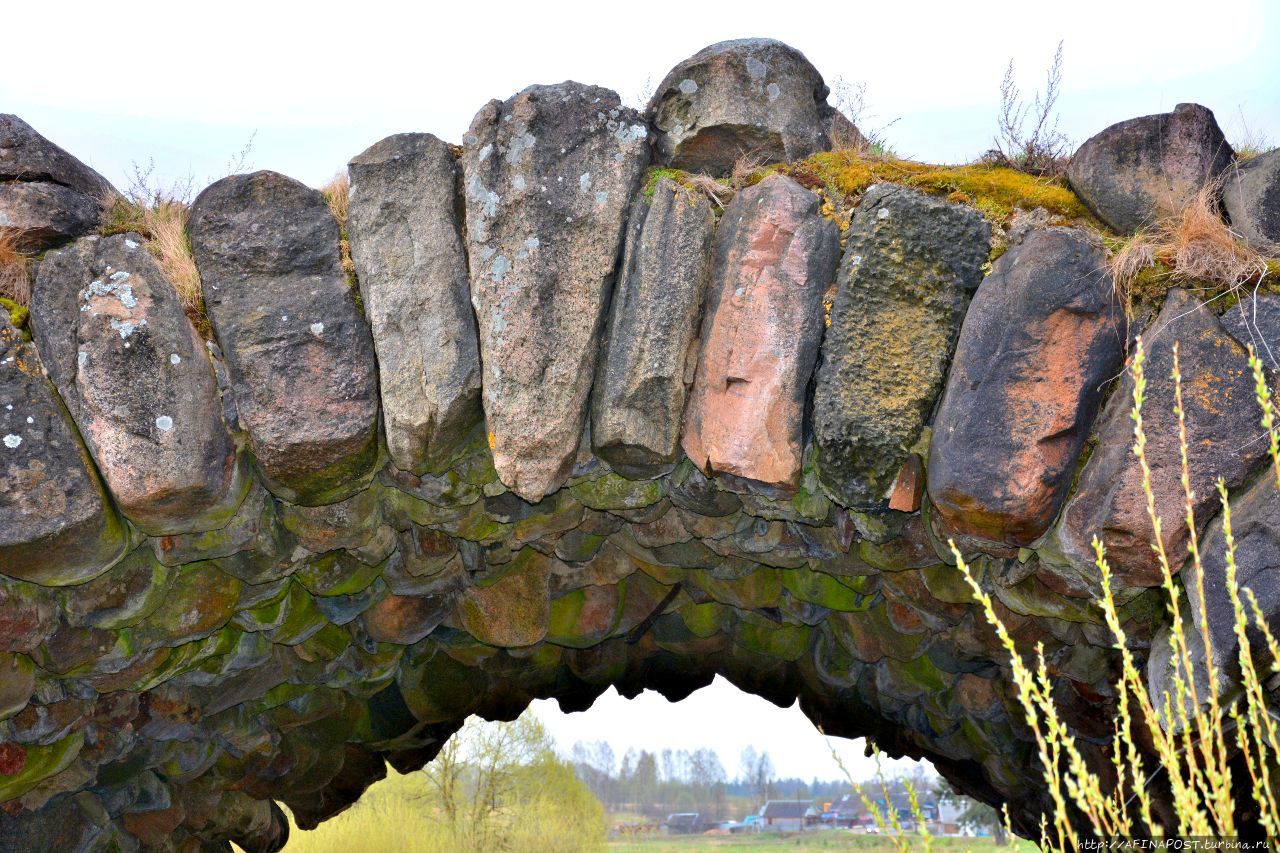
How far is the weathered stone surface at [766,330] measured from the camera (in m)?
2.34

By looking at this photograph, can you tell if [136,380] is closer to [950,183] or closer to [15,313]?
[15,313]

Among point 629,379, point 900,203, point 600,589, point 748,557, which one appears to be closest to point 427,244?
point 629,379

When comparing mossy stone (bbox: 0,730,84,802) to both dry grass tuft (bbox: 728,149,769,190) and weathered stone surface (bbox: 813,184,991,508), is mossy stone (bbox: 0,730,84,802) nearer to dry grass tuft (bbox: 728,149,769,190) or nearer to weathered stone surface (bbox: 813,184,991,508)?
weathered stone surface (bbox: 813,184,991,508)

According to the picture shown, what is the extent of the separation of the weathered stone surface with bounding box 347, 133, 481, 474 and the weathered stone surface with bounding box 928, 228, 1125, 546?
100cm

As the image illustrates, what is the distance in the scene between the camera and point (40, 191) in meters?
2.41

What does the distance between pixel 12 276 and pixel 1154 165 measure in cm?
237

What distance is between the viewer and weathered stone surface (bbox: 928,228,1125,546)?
221cm

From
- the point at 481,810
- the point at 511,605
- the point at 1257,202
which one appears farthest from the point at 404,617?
the point at 481,810

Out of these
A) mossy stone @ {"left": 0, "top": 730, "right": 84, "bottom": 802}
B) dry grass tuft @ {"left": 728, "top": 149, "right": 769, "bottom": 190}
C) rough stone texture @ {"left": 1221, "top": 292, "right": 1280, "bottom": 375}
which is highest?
dry grass tuft @ {"left": 728, "top": 149, "right": 769, "bottom": 190}

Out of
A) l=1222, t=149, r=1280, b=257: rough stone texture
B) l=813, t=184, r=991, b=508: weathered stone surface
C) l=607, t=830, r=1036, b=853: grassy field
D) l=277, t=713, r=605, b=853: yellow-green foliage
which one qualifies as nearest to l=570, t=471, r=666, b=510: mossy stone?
l=813, t=184, r=991, b=508: weathered stone surface

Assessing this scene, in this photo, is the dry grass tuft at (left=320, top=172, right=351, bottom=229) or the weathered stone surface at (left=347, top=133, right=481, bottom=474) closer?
the weathered stone surface at (left=347, top=133, right=481, bottom=474)

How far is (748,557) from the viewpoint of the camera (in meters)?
3.05

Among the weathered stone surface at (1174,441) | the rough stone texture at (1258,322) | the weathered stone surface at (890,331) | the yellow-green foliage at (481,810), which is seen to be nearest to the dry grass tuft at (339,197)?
the weathered stone surface at (890,331)

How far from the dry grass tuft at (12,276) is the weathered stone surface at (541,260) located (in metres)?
0.91
